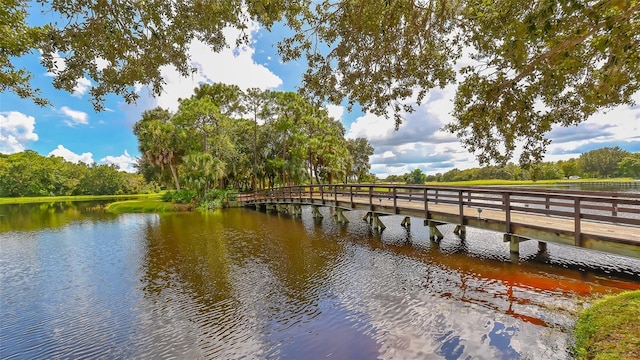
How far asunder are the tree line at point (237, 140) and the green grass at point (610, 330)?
89.2ft

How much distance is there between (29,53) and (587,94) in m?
13.9

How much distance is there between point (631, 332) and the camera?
187 inches

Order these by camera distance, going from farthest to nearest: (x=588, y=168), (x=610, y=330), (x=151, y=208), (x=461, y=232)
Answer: (x=588, y=168), (x=151, y=208), (x=461, y=232), (x=610, y=330)

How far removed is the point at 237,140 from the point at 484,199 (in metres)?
34.3

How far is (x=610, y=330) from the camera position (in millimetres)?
4984

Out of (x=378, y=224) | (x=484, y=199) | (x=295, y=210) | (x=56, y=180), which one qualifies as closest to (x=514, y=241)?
(x=484, y=199)

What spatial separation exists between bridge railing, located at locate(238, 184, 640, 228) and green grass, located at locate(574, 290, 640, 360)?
2.32 meters

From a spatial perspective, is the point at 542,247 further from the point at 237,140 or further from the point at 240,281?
the point at 237,140

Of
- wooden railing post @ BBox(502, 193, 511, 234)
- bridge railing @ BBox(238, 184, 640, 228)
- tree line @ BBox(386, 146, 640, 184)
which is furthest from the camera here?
tree line @ BBox(386, 146, 640, 184)

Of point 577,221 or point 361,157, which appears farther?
point 361,157

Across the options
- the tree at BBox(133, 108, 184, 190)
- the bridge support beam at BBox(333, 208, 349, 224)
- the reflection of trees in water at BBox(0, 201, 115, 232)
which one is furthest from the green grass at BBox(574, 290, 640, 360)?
the tree at BBox(133, 108, 184, 190)

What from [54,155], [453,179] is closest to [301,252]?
[453,179]

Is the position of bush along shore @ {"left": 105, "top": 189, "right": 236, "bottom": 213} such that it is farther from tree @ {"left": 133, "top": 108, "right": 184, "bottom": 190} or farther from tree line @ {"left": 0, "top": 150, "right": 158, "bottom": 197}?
tree line @ {"left": 0, "top": 150, "right": 158, "bottom": 197}

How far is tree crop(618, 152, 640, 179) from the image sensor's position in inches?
2519
